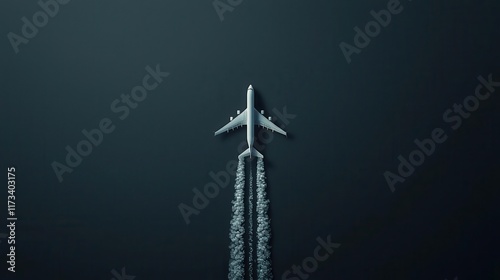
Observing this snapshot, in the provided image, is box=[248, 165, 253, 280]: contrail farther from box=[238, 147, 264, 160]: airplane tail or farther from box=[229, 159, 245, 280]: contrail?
box=[238, 147, 264, 160]: airplane tail

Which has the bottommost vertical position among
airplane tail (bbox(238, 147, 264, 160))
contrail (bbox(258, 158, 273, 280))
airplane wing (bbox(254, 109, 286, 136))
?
contrail (bbox(258, 158, 273, 280))

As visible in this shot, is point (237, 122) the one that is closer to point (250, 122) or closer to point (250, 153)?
point (250, 122)

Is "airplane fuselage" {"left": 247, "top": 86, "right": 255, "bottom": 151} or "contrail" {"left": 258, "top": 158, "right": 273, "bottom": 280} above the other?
"airplane fuselage" {"left": 247, "top": 86, "right": 255, "bottom": 151}

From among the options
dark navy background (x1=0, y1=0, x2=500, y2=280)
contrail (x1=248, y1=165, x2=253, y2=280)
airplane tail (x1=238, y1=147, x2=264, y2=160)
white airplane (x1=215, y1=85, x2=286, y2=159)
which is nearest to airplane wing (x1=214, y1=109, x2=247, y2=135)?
white airplane (x1=215, y1=85, x2=286, y2=159)

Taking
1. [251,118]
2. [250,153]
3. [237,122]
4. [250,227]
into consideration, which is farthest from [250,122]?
[250,227]

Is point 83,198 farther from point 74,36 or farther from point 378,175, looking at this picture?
point 378,175

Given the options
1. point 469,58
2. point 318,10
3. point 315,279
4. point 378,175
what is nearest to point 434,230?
point 378,175

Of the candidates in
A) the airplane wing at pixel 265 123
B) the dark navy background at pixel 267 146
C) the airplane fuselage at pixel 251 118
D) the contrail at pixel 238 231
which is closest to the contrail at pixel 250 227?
the contrail at pixel 238 231
